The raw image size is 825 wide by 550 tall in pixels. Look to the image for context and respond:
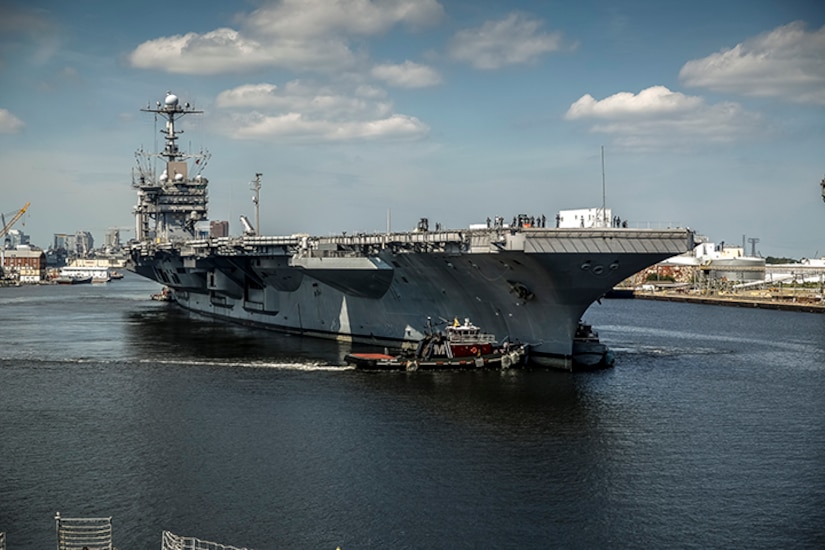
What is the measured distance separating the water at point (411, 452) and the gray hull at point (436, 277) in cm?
237

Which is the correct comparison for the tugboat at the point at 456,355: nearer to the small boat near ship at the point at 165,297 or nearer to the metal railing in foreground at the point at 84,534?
the metal railing in foreground at the point at 84,534

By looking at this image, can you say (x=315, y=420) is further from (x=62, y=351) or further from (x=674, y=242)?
(x=62, y=351)

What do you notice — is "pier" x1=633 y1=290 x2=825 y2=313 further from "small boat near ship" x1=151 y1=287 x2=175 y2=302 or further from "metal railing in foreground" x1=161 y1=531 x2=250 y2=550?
"metal railing in foreground" x1=161 y1=531 x2=250 y2=550

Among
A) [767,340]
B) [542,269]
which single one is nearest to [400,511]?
[542,269]


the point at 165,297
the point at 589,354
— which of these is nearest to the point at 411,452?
the point at 589,354

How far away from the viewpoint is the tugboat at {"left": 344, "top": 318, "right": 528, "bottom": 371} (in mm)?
27297

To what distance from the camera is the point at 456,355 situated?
91.0 ft

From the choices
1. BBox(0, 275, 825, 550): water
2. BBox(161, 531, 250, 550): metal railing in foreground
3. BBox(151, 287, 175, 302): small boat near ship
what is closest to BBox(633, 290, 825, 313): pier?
BBox(0, 275, 825, 550): water

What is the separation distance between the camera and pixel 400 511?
14.5 meters

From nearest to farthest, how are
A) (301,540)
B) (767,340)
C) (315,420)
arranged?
(301,540) → (315,420) → (767,340)

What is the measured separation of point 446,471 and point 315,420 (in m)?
5.19

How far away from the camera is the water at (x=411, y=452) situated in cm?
1376

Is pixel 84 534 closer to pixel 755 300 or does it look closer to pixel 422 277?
pixel 422 277

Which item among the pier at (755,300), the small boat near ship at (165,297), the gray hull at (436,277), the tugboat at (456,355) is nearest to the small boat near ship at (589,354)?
the gray hull at (436,277)
